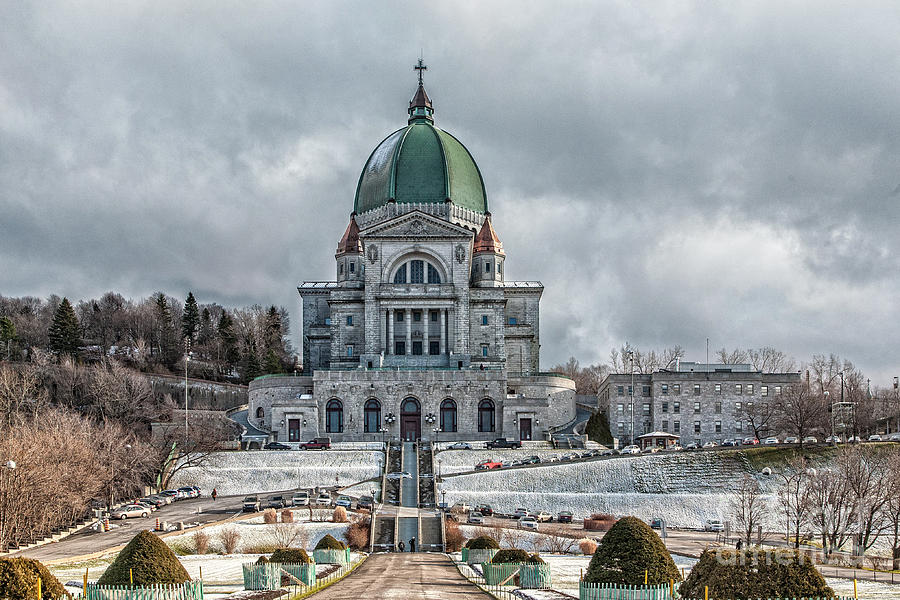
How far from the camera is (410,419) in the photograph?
95688 millimetres

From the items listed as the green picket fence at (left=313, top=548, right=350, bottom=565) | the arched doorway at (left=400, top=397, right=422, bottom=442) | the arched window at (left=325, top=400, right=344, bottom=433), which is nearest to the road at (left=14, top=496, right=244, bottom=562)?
the green picket fence at (left=313, top=548, right=350, bottom=565)

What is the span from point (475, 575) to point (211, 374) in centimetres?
9481

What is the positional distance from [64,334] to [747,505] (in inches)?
3240

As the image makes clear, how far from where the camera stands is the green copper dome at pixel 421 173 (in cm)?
11262

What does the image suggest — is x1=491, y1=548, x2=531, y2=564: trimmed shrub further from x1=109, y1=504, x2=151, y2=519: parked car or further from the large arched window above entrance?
the large arched window above entrance

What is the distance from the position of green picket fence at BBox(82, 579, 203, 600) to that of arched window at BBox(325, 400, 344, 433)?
64078mm

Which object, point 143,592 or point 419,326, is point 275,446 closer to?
point 419,326

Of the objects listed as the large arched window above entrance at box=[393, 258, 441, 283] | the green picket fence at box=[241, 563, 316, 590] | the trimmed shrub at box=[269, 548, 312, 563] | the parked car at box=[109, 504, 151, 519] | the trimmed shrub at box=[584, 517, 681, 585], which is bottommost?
the parked car at box=[109, 504, 151, 519]

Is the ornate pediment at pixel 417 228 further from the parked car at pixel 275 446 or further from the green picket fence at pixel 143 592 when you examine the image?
the green picket fence at pixel 143 592

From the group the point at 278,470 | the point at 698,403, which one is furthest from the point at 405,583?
the point at 698,403


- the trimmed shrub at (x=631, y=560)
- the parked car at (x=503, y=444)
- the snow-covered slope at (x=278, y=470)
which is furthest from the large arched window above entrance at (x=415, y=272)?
the trimmed shrub at (x=631, y=560)

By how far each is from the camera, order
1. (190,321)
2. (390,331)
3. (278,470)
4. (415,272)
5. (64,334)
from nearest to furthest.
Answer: (278,470)
(390,331)
(415,272)
(64,334)
(190,321)

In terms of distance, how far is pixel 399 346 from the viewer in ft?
340

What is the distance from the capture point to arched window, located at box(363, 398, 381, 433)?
95188 mm
